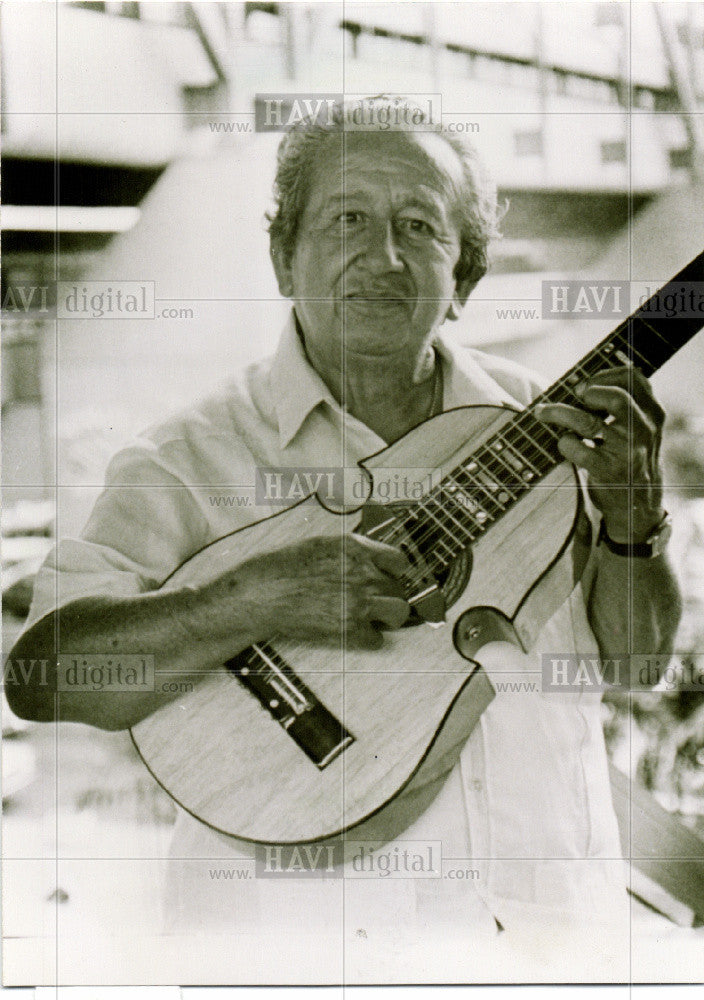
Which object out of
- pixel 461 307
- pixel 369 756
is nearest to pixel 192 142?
pixel 461 307

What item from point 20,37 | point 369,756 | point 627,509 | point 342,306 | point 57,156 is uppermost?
point 20,37

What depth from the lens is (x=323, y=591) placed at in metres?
2.01

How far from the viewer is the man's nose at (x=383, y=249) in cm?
200

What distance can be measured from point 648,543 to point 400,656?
58 cm

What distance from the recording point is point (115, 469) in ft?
6.77

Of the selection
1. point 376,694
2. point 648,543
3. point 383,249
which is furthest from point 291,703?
point 383,249

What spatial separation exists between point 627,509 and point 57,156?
1.43m

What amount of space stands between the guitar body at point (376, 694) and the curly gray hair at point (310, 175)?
0.35 meters

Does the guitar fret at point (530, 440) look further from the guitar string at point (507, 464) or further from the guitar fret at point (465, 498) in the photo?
the guitar fret at point (465, 498)

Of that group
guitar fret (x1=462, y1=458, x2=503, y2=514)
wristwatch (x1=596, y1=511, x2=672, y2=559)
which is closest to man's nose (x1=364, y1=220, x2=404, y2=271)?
guitar fret (x1=462, y1=458, x2=503, y2=514)

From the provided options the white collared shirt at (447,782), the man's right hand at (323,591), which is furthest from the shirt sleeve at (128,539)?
the man's right hand at (323,591)

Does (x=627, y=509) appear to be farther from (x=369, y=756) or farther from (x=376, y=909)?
(x=376, y=909)

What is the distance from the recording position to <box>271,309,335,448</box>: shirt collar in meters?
2.04

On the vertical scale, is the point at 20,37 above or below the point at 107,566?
above
